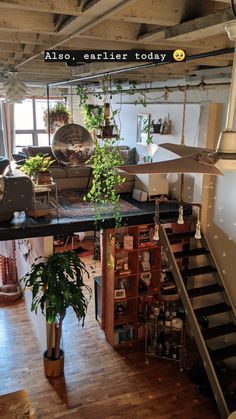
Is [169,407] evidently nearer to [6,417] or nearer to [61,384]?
[61,384]

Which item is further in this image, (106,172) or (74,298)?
(106,172)

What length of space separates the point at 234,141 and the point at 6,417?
3665mm

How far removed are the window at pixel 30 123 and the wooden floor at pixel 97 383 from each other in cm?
682

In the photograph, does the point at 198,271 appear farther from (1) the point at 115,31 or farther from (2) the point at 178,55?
(1) the point at 115,31

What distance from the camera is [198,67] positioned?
543 cm

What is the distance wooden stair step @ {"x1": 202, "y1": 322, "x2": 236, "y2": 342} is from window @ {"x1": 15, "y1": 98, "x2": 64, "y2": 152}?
7.99 meters

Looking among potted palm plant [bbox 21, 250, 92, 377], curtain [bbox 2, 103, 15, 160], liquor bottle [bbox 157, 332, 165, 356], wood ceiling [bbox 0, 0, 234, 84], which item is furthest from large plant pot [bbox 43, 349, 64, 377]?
curtain [bbox 2, 103, 15, 160]

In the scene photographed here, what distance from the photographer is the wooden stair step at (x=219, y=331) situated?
218 inches

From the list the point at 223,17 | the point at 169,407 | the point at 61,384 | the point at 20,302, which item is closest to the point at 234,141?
the point at 223,17

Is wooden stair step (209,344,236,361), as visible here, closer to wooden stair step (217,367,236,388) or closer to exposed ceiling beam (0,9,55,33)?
wooden stair step (217,367,236,388)

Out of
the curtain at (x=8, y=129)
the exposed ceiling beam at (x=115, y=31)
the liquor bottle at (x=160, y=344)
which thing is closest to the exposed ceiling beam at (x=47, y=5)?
the exposed ceiling beam at (x=115, y=31)

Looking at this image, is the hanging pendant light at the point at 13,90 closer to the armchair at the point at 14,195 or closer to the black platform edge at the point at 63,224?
the armchair at the point at 14,195

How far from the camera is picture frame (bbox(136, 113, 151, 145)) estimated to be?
8.06 metres

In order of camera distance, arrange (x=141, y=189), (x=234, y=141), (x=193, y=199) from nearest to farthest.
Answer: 1. (x=234, y=141)
2. (x=193, y=199)
3. (x=141, y=189)
